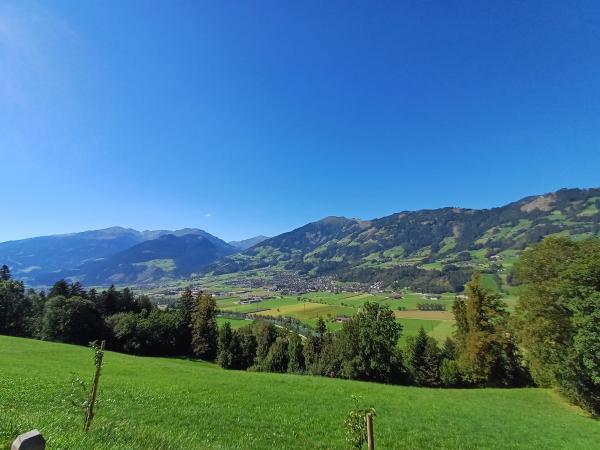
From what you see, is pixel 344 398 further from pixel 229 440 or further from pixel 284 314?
pixel 284 314

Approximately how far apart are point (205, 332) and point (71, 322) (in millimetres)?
27103

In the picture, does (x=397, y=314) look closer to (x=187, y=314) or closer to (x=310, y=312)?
(x=310, y=312)

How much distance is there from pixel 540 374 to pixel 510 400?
7571mm

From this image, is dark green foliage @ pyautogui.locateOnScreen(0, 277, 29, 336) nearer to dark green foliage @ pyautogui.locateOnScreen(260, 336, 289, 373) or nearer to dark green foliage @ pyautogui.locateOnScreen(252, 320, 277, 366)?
dark green foliage @ pyautogui.locateOnScreen(252, 320, 277, 366)

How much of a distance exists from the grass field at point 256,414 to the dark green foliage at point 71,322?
121 ft

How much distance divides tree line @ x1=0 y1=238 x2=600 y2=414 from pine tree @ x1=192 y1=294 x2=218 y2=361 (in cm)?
22

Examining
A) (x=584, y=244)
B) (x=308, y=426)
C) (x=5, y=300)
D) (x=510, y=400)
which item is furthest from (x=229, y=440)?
(x=5, y=300)

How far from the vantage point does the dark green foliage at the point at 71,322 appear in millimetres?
66500

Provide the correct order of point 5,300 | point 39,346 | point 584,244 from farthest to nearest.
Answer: point 5,300 < point 39,346 < point 584,244

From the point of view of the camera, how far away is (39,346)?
44.3 metres

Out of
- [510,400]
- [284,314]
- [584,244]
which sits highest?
[584,244]

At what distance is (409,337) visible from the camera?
202 ft

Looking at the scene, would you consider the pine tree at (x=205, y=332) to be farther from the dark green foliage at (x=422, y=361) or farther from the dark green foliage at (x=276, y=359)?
the dark green foliage at (x=422, y=361)

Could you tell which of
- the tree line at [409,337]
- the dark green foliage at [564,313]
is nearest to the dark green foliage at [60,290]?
the tree line at [409,337]
